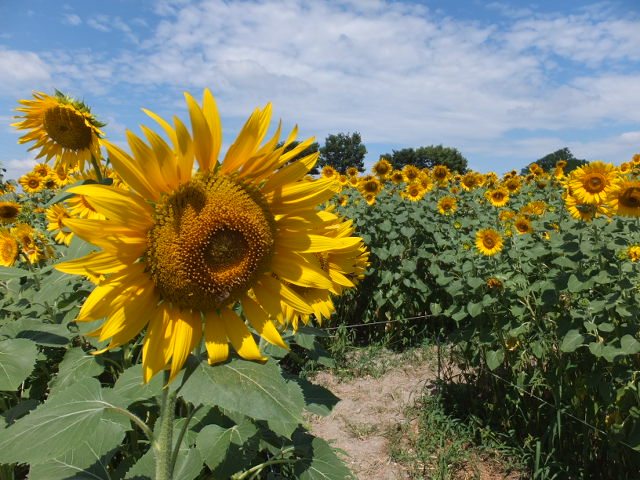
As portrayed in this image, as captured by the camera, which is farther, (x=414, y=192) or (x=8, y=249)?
(x=414, y=192)

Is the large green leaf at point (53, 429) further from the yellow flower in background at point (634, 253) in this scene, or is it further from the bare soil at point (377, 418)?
the yellow flower in background at point (634, 253)

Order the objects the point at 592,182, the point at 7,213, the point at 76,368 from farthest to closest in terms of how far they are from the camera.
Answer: the point at 7,213 → the point at 592,182 → the point at 76,368

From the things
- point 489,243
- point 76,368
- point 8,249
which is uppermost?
point 489,243

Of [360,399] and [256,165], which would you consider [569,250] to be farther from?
[256,165]

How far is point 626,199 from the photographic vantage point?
3.45 metres

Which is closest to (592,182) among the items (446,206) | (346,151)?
(446,206)

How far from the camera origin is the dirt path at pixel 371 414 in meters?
3.34

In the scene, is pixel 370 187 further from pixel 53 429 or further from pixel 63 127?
pixel 53 429

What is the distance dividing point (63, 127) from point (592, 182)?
4083 millimetres

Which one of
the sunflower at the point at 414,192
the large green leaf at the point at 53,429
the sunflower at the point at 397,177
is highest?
the sunflower at the point at 397,177

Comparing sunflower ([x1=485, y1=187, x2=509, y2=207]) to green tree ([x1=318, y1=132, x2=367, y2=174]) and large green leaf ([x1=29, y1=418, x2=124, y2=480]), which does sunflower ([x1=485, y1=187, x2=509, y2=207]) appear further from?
green tree ([x1=318, y1=132, x2=367, y2=174])

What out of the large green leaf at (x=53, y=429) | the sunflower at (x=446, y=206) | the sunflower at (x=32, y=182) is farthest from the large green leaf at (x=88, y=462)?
the sunflower at (x=32, y=182)

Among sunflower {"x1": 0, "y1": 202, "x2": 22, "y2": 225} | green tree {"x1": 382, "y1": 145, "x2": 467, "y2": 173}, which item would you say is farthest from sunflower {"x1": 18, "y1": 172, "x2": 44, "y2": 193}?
green tree {"x1": 382, "y1": 145, "x2": 467, "y2": 173}

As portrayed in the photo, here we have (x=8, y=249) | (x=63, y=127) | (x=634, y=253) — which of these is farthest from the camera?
(x=8, y=249)
